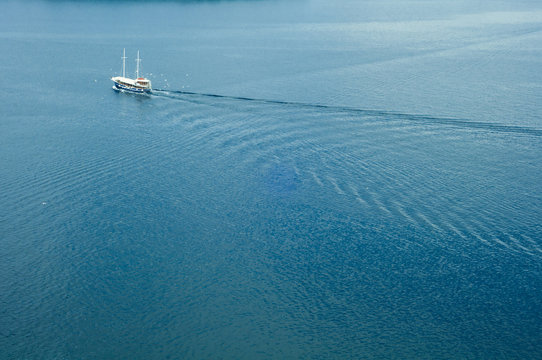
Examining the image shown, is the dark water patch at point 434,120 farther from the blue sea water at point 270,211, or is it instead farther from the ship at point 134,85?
the ship at point 134,85

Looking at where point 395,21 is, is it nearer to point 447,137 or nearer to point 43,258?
point 447,137

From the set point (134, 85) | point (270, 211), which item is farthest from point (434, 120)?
point (134, 85)

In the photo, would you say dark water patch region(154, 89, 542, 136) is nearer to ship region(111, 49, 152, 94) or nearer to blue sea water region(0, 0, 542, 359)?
blue sea water region(0, 0, 542, 359)

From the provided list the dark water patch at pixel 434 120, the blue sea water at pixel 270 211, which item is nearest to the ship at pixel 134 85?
the blue sea water at pixel 270 211

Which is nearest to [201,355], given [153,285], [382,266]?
[153,285]

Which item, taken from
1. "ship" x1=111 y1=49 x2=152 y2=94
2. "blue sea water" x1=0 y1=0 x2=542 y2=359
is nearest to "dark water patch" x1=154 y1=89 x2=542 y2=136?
"blue sea water" x1=0 y1=0 x2=542 y2=359

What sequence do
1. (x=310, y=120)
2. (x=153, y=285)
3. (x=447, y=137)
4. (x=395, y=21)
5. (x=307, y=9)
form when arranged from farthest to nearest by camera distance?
1. (x=307, y=9)
2. (x=395, y=21)
3. (x=310, y=120)
4. (x=447, y=137)
5. (x=153, y=285)

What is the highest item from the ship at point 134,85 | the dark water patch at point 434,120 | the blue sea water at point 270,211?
the dark water patch at point 434,120

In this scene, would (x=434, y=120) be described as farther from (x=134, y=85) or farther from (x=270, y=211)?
(x=134, y=85)
